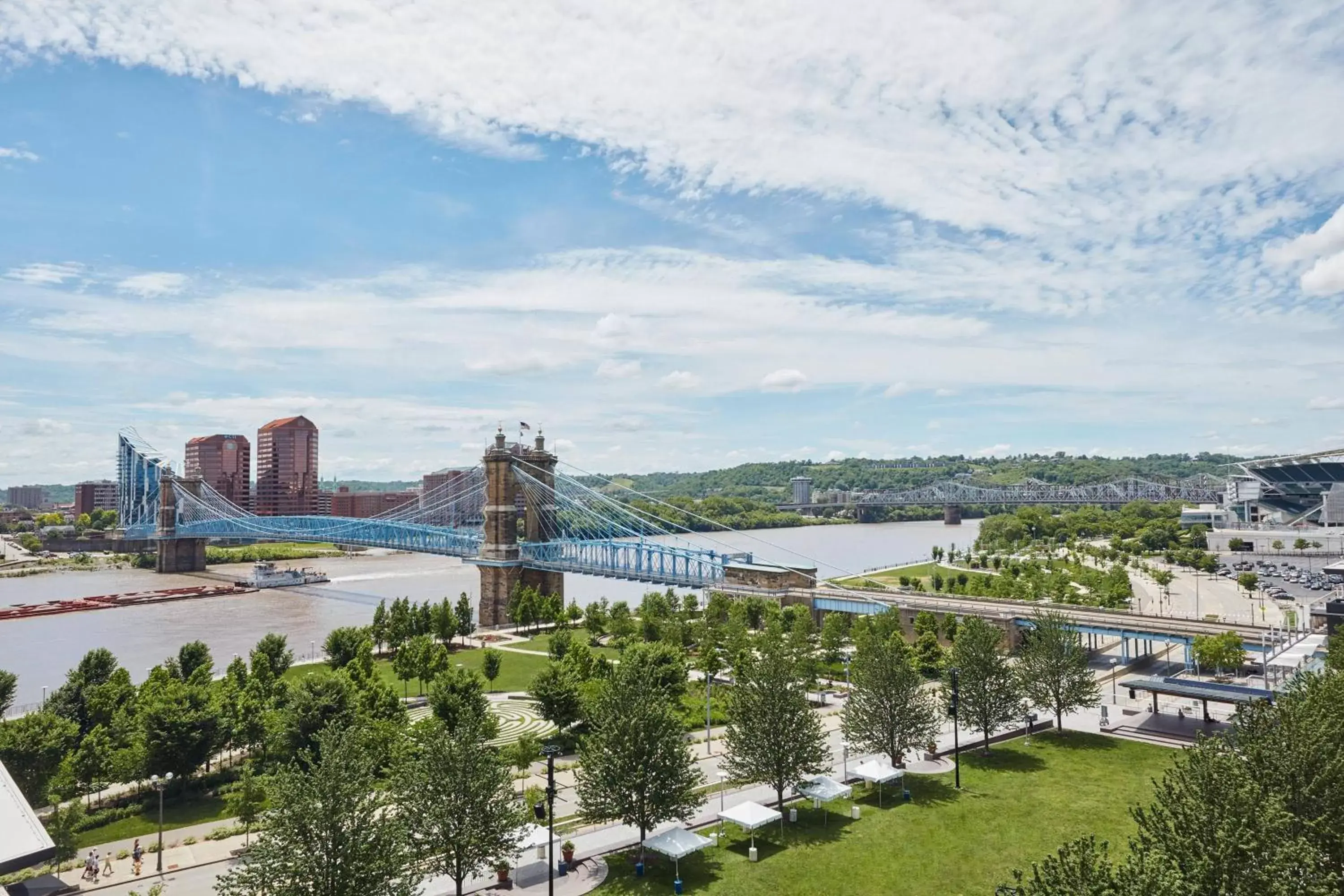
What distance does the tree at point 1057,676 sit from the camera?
3142 cm

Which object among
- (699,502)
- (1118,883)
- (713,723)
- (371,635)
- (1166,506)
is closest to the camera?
(1118,883)

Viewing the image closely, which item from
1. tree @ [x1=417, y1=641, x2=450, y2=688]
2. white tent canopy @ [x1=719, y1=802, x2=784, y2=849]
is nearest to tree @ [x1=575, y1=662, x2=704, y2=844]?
white tent canopy @ [x1=719, y1=802, x2=784, y2=849]

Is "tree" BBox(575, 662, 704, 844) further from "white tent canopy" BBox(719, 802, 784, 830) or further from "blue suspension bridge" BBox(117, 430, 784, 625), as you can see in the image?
"blue suspension bridge" BBox(117, 430, 784, 625)

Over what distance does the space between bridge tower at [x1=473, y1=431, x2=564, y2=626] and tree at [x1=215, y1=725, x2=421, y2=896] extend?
51381 millimetres

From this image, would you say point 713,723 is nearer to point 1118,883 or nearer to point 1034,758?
point 1034,758

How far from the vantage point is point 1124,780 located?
2625cm

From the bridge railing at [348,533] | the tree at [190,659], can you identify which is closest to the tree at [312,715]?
the tree at [190,659]

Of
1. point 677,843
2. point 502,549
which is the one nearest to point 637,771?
point 677,843

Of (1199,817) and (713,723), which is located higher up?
(1199,817)

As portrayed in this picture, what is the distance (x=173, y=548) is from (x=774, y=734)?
398 ft

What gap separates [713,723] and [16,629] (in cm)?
6115

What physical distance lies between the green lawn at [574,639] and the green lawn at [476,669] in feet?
5.43

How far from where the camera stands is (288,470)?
608 ft

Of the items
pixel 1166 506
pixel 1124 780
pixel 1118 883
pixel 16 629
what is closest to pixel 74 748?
pixel 1118 883
